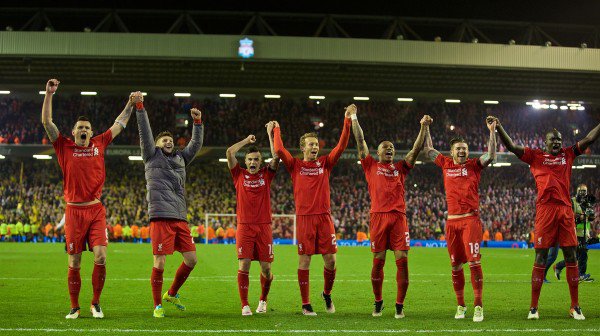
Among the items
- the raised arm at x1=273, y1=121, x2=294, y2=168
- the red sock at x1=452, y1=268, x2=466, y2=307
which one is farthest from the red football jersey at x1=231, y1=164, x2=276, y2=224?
the red sock at x1=452, y1=268, x2=466, y2=307

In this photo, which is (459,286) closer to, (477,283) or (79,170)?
(477,283)

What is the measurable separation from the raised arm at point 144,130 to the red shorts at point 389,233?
3.50 meters

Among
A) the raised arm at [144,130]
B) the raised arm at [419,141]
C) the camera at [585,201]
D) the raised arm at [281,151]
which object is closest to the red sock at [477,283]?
the raised arm at [419,141]

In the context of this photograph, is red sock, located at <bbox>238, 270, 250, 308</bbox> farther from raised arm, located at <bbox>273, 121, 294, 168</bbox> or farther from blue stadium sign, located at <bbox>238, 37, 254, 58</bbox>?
blue stadium sign, located at <bbox>238, 37, 254, 58</bbox>

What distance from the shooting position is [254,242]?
1051 cm

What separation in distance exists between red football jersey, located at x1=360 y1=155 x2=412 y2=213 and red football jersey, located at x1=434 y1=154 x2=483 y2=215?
635 mm

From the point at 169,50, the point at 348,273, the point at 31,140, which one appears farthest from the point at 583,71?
the point at 31,140

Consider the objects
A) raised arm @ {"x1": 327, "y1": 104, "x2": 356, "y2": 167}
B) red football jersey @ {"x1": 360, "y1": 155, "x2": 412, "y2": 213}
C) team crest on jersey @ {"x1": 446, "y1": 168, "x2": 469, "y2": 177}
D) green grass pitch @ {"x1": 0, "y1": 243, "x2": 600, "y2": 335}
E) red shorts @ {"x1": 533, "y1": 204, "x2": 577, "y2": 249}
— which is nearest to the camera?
green grass pitch @ {"x1": 0, "y1": 243, "x2": 600, "y2": 335}

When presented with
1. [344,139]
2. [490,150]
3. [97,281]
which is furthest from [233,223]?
[490,150]

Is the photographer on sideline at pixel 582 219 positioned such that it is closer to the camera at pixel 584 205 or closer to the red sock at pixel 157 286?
the camera at pixel 584 205

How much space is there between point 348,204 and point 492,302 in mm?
31213

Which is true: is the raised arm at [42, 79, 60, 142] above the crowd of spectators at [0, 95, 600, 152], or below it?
below

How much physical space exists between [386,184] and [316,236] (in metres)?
1.31

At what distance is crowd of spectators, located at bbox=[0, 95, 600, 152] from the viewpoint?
44344mm
